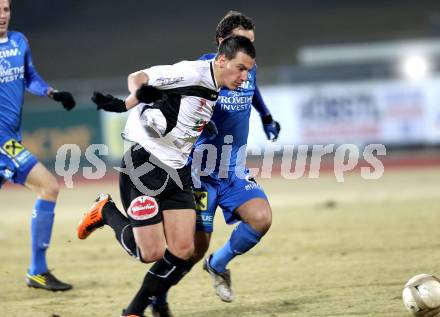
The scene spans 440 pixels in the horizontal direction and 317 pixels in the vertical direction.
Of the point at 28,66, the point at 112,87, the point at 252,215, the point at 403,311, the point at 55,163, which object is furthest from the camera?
the point at 112,87

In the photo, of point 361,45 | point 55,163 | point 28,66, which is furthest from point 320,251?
point 361,45

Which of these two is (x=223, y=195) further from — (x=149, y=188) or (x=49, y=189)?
(x=49, y=189)

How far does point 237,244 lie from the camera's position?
6.42 m

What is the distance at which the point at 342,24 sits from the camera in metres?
30.1

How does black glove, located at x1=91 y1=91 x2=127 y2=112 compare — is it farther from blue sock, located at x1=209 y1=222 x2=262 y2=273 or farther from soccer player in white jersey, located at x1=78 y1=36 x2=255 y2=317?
blue sock, located at x1=209 y1=222 x2=262 y2=273

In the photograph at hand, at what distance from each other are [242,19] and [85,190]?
12.5 meters

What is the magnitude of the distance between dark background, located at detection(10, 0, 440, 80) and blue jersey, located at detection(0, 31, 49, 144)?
2203cm

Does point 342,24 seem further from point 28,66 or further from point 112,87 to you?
point 28,66

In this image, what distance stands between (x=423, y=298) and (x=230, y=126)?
213cm

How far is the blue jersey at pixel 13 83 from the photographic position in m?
7.39

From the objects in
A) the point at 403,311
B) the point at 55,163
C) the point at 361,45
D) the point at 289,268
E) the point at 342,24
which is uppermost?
the point at 342,24

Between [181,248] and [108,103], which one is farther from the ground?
[108,103]

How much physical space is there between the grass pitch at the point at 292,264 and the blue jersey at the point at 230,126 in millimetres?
1190

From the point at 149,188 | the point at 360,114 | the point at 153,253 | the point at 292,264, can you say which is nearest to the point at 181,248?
the point at 153,253
